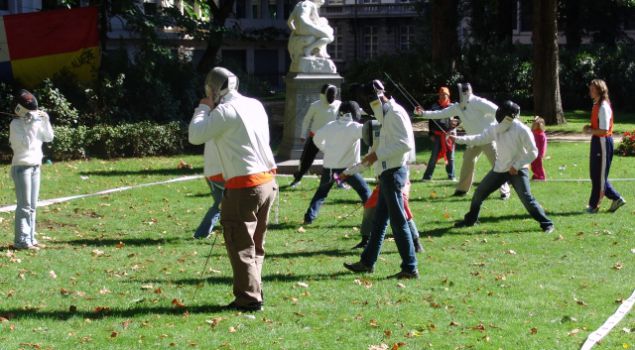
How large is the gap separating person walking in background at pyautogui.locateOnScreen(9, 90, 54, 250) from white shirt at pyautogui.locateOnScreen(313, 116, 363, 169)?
3346 mm

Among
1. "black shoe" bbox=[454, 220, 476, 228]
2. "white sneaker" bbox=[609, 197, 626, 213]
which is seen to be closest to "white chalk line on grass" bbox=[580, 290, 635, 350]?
"black shoe" bbox=[454, 220, 476, 228]

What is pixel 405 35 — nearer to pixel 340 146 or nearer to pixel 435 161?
pixel 435 161

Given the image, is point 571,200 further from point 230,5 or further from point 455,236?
point 230,5

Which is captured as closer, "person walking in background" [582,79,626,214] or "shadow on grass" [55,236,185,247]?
"shadow on grass" [55,236,185,247]

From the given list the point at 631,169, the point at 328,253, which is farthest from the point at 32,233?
the point at 631,169

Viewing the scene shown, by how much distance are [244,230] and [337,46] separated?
7521 centimetres

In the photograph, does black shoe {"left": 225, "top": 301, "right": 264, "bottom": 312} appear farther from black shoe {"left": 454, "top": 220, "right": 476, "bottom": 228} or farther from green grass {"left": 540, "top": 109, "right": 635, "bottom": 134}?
green grass {"left": 540, "top": 109, "right": 635, "bottom": 134}

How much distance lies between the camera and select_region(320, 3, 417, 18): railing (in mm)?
79500

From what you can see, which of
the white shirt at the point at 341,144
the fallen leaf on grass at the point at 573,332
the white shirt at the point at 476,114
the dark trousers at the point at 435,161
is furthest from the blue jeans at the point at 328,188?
the dark trousers at the point at 435,161

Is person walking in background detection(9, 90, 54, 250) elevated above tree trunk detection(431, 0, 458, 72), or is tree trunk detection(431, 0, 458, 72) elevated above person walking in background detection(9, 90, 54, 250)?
tree trunk detection(431, 0, 458, 72)

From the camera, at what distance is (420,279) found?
32.0ft

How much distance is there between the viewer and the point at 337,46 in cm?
8269

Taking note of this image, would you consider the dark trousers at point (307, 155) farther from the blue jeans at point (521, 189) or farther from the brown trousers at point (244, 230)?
the brown trousers at point (244, 230)

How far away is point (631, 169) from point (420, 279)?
35.2 feet
